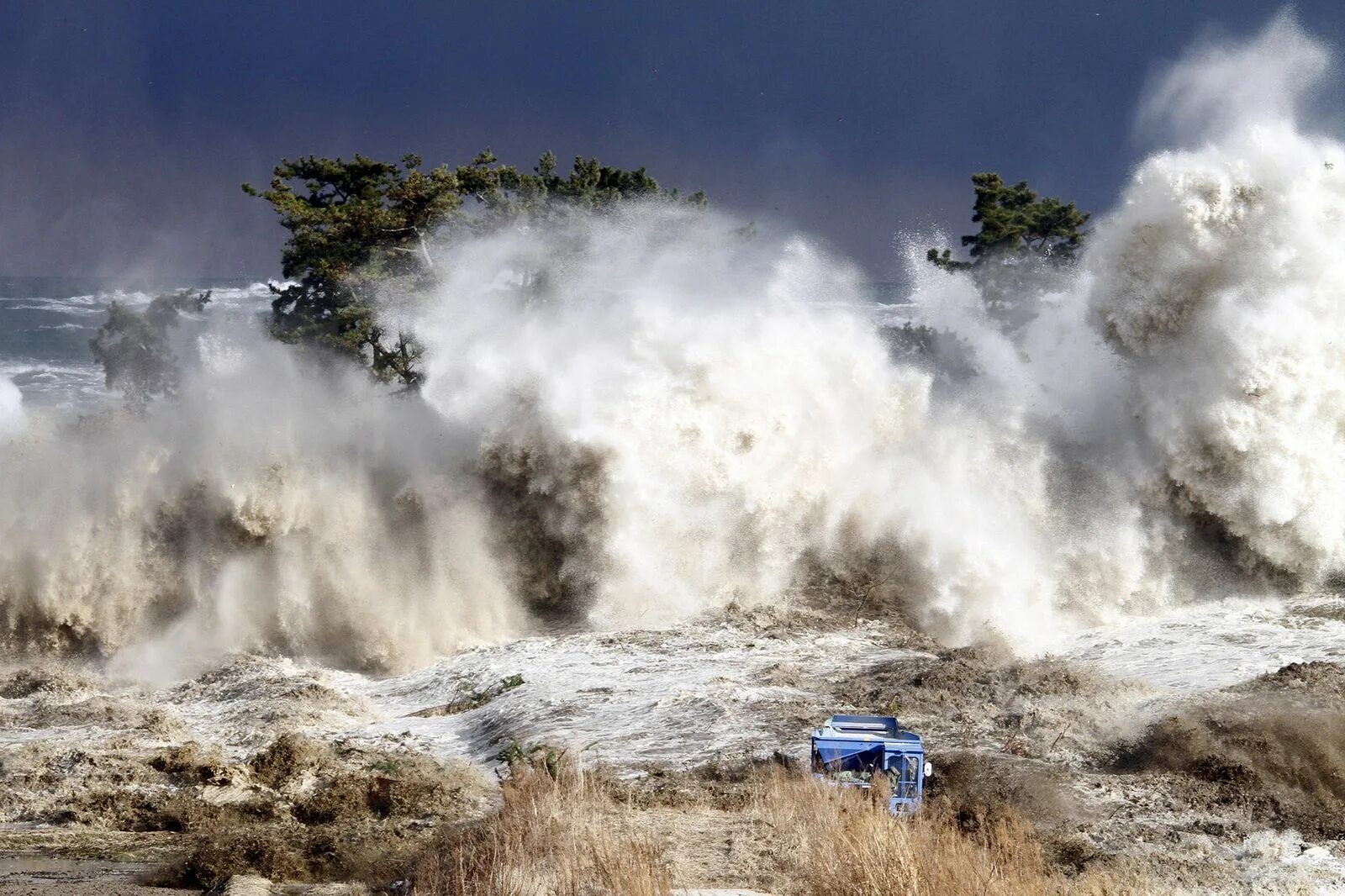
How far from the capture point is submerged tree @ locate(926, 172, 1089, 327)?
43375 mm

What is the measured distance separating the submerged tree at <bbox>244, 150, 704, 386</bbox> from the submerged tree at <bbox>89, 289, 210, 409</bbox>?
372 inches

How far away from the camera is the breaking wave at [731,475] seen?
813 inches

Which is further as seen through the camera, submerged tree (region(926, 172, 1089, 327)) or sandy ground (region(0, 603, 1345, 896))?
submerged tree (region(926, 172, 1089, 327))

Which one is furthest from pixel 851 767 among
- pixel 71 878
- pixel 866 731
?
pixel 71 878

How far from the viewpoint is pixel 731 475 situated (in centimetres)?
2206

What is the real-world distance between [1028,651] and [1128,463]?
15.6ft

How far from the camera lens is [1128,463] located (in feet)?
71.7

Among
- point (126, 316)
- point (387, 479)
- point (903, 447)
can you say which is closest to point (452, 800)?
point (387, 479)

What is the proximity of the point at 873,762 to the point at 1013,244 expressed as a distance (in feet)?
115

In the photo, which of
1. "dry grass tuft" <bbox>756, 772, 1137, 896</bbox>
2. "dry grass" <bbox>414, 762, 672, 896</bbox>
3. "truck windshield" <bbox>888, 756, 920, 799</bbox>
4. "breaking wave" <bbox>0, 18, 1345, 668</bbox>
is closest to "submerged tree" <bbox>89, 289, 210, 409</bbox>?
"breaking wave" <bbox>0, 18, 1345, 668</bbox>

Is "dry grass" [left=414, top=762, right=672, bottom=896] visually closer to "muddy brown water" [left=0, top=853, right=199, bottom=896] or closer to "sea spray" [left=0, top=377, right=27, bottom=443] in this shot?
"muddy brown water" [left=0, top=853, right=199, bottom=896]

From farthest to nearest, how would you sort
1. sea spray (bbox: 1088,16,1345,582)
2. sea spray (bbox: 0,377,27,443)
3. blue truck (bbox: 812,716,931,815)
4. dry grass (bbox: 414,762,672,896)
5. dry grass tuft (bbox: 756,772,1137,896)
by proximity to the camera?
sea spray (bbox: 0,377,27,443), sea spray (bbox: 1088,16,1345,582), blue truck (bbox: 812,716,931,815), dry grass (bbox: 414,762,672,896), dry grass tuft (bbox: 756,772,1137,896)

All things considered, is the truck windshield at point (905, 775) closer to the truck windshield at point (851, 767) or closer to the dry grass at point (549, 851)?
the truck windshield at point (851, 767)

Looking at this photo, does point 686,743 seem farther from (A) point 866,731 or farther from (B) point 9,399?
(B) point 9,399
